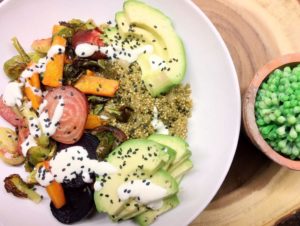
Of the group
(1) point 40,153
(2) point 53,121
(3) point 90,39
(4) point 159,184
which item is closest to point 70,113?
(2) point 53,121

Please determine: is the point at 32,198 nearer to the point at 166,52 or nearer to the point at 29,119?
the point at 29,119

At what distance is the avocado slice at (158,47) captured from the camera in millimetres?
1592

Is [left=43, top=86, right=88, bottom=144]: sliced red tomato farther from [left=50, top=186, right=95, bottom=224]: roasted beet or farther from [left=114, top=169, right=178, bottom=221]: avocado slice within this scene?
[left=114, top=169, right=178, bottom=221]: avocado slice

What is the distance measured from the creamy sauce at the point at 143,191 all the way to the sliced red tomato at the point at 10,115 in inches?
18.6

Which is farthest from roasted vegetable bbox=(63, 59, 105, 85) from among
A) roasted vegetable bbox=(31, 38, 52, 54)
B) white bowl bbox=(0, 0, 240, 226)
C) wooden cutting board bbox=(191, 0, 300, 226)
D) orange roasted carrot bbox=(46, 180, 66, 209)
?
wooden cutting board bbox=(191, 0, 300, 226)

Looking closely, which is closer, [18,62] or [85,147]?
[85,147]

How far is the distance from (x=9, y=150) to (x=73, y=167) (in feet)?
0.95

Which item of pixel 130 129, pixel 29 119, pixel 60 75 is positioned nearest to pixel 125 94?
pixel 130 129

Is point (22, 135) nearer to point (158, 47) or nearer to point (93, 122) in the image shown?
point (93, 122)

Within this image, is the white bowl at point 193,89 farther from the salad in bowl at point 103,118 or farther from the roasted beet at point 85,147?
the roasted beet at point 85,147

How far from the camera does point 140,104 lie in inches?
63.4

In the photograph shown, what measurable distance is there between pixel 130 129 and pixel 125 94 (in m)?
0.12

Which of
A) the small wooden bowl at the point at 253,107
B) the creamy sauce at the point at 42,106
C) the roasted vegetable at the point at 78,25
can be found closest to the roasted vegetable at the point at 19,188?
the creamy sauce at the point at 42,106

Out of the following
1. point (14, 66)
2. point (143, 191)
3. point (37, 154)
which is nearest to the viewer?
point (143, 191)
